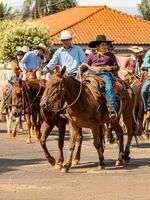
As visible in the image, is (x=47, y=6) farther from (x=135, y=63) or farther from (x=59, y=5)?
(x=135, y=63)

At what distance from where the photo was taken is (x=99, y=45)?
1430cm

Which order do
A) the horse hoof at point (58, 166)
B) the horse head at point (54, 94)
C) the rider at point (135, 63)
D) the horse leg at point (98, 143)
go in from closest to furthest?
the horse head at point (54, 94), the horse leg at point (98, 143), the horse hoof at point (58, 166), the rider at point (135, 63)

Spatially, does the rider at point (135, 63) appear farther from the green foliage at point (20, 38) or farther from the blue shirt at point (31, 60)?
the green foliage at point (20, 38)

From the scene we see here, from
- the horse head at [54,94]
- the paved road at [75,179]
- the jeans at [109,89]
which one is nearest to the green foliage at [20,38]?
the paved road at [75,179]

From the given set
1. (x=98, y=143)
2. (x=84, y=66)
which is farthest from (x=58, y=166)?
(x=84, y=66)

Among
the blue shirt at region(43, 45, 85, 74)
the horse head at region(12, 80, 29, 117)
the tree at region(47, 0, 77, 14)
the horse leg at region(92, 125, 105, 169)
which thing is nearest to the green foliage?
the horse head at region(12, 80, 29, 117)

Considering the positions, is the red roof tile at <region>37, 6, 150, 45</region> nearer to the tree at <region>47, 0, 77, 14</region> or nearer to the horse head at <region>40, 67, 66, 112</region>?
the tree at <region>47, 0, 77, 14</region>

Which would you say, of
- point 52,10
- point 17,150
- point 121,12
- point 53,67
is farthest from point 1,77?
point 52,10

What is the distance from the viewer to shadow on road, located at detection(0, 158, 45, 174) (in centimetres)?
1386

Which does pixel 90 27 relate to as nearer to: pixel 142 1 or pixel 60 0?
pixel 60 0

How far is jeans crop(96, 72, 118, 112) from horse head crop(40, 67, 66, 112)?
1.45 metres

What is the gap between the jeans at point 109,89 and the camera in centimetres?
1399

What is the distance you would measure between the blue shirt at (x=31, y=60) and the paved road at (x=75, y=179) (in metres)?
3.08

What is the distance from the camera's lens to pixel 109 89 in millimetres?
14055
